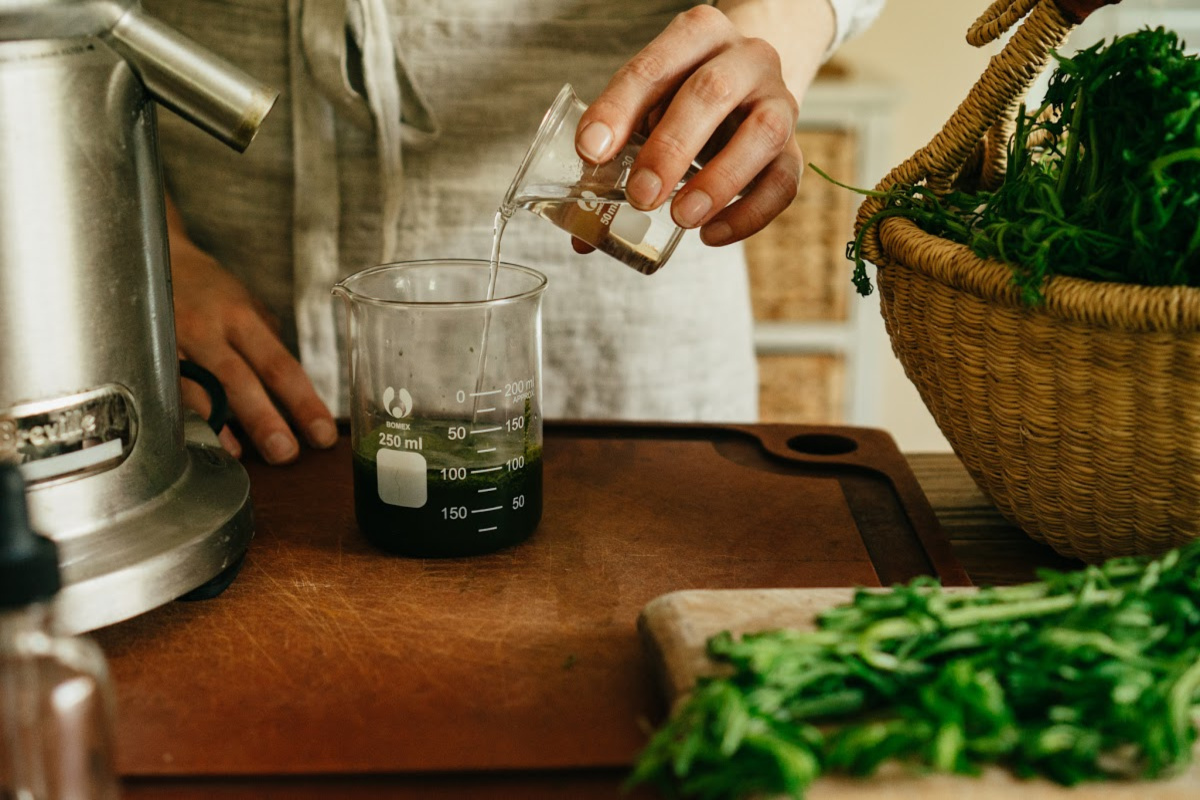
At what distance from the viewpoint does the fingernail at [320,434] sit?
1.17 meters

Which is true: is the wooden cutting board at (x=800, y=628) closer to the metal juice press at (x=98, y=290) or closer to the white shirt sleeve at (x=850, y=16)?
the metal juice press at (x=98, y=290)

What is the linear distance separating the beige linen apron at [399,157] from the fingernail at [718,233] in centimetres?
38

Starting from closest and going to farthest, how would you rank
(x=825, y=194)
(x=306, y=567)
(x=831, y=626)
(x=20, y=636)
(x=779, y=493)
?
1. (x=20, y=636)
2. (x=831, y=626)
3. (x=306, y=567)
4. (x=779, y=493)
5. (x=825, y=194)

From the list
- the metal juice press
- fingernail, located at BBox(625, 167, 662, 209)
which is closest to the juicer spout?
the metal juice press

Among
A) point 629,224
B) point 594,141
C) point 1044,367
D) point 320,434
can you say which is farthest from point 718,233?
point 320,434

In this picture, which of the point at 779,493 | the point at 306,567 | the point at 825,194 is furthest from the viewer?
the point at 825,194

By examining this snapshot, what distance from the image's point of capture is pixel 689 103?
92 centimetres

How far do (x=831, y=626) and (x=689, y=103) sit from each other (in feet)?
1.40

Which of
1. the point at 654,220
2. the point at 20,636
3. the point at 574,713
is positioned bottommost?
the point at 574,713

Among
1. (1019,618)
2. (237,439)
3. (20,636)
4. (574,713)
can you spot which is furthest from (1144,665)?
(237,439)

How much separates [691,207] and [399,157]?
1.67 ft

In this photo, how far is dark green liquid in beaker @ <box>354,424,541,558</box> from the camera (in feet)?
2.98

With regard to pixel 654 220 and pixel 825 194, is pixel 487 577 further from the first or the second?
pixel 825 194

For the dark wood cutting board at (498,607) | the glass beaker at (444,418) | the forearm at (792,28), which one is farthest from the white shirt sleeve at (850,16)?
the glass beaker at (444,418)
